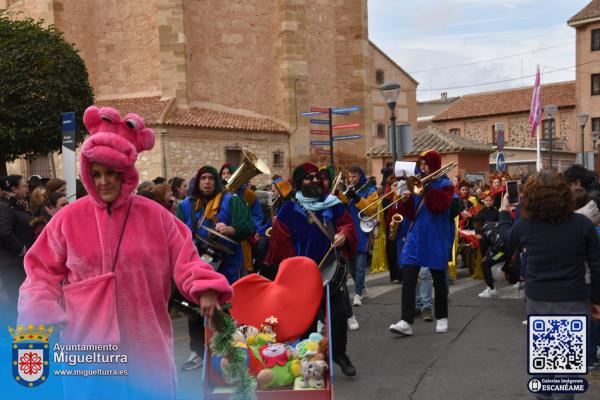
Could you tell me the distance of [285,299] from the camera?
4.80 meters

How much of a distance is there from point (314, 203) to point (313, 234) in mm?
268

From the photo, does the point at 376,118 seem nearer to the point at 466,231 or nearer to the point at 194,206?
the point at 466,231

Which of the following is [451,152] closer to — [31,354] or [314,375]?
[314,375]

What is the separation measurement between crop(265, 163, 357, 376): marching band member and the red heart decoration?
2.76 ft

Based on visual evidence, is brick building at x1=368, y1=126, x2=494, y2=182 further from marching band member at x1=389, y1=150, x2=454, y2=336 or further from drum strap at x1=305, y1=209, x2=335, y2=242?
drum strap at x1=305, y1=209, x2=335, y2=242

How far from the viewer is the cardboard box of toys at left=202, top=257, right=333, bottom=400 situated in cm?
414

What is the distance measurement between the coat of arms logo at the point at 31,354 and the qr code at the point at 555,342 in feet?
9.09

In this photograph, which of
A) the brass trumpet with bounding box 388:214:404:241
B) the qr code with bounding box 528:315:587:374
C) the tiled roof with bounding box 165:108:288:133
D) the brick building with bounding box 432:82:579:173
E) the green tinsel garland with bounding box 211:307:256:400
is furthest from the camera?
the brick building with bounding box 432:82:579:173

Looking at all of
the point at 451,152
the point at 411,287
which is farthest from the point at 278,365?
the point at 451,152

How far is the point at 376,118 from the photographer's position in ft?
121

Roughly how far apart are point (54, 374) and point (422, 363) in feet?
12.6

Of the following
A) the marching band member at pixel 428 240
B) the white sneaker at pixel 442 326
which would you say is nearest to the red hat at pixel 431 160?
the marching band member at pixel 428 240

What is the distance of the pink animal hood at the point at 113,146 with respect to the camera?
3012 millimetres

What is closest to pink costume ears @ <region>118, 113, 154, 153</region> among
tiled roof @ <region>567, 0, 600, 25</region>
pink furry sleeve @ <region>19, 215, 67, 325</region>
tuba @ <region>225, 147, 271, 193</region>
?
pink furry sleeve @ <region>19, 215, 67, 325</region>
